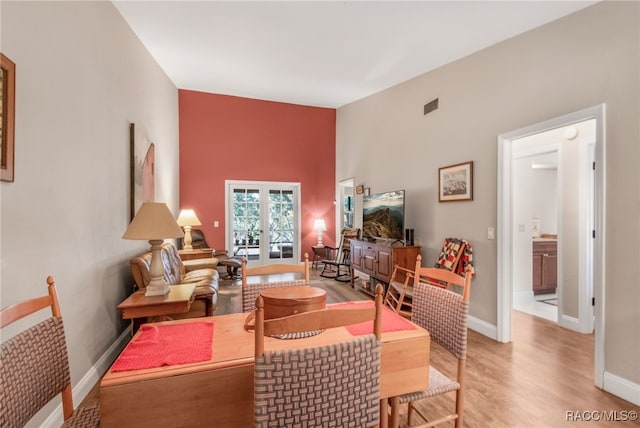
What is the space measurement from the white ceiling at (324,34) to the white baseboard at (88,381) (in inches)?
126

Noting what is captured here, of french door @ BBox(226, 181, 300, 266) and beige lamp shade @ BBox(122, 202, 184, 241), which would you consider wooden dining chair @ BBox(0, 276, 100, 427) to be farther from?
french door @ BBox(226, 181, 300, 266)

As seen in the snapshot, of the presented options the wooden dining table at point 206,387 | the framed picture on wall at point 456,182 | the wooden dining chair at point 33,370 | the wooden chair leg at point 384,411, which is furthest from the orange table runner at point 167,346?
the framed picture on wall at point 456,182

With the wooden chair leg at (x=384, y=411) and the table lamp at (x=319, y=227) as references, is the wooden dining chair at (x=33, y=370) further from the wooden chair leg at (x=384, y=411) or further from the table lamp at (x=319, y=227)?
the table lamp at (x=319, y=227)

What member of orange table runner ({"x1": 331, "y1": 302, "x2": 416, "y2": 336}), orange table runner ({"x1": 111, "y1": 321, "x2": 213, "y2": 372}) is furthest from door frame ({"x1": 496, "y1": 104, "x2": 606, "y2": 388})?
orange table runner ({"x1": 111, "y1": 321, "x2": 213, "y2": 372})

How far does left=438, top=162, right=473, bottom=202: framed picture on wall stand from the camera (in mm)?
3439

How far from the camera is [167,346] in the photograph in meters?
1.29

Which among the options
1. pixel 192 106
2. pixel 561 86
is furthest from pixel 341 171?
pixel 561 86

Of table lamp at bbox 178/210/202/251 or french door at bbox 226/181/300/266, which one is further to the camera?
french door at bbox 226/181/300/266

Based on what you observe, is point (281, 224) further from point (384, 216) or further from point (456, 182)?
point (456, 182)

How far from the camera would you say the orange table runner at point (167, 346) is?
1.15 metres

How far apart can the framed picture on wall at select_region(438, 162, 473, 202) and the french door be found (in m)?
3.69

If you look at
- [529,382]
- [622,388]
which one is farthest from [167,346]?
[622,388]

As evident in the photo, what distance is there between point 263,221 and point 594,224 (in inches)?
218

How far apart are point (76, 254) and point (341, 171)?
17.1 feet
